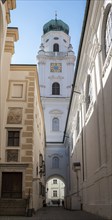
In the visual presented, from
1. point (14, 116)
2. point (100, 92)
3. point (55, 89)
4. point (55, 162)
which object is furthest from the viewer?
point (55, 89)

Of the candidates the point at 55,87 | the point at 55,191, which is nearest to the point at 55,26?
the point at 55,87

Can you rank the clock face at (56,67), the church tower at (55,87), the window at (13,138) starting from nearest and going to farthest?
the window at (13,138)
the church tower at (55,87)
the clock face at (56,67)

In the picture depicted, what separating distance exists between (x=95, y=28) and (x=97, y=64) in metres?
1.71

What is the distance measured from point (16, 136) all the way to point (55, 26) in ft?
125

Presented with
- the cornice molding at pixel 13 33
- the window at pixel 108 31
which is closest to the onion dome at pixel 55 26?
the cornice molding at pixel 13 33

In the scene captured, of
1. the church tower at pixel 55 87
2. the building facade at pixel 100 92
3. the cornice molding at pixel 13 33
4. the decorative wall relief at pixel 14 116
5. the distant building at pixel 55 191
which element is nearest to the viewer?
the building facade at pixel 100 92

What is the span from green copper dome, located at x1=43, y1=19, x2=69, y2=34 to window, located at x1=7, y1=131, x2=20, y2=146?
37.1m

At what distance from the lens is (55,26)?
5134 centimetres

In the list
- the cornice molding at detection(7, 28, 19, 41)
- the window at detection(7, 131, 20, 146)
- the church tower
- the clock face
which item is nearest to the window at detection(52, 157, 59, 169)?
the church tower

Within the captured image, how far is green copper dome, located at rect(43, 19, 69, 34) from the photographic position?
5119cm

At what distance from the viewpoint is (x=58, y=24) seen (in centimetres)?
5178

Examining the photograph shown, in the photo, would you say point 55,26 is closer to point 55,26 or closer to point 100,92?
point 55,26

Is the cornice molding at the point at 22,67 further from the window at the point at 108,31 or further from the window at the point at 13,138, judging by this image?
the window at the point at 108,31

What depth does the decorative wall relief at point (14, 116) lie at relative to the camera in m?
17.1
